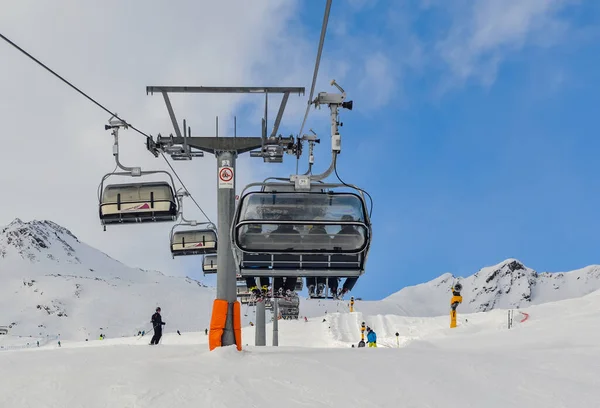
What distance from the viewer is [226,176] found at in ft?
43.5

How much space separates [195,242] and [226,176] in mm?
5454

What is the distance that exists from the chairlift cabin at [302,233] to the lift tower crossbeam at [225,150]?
3.91 metres

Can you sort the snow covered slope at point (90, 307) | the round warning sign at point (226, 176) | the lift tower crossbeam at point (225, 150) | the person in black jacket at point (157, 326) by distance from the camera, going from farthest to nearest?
the snow covered slope at point (90, 307), the person in black jacket at point (157, 326), the round warning sign at point (226, 176), the lift tower crossbeam at point (225, 150)

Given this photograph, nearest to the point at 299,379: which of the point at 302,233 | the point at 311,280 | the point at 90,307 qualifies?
the point at 311,280

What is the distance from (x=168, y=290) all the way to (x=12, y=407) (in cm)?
13018

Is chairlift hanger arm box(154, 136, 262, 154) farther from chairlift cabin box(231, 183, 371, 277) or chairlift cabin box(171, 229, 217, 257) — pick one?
chairlift cabin box(171, 229, 217, 257)

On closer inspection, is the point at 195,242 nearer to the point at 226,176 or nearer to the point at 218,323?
the point at 226,176

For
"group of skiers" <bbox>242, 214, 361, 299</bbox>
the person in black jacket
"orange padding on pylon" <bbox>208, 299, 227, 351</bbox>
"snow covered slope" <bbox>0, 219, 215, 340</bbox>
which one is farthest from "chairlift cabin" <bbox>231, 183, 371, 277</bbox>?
"snow covered slope" <bbox>0, 219, 215, 340</bbox>

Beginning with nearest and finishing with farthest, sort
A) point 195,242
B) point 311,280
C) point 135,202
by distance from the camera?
point 311,280, point 135,202, point 195,242

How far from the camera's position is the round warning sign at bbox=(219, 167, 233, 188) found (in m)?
13.2

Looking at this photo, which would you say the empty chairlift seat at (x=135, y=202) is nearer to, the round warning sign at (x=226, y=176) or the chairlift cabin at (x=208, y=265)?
the round warning sign at (x=226, y=176)

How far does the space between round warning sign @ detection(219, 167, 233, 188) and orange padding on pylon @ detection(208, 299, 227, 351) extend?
8.12 feet

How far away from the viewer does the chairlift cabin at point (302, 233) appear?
8.38 metres

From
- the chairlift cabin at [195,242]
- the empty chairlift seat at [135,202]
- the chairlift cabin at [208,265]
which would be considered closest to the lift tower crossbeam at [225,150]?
the empty chairlift seat at [135,202]
